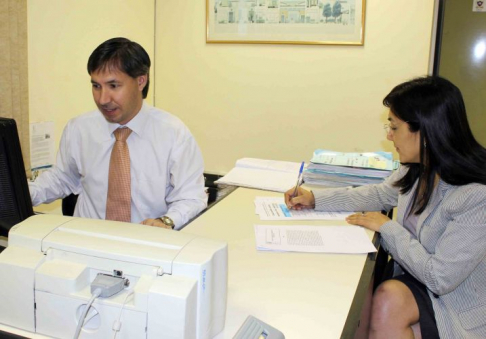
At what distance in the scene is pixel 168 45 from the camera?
10.8 ft

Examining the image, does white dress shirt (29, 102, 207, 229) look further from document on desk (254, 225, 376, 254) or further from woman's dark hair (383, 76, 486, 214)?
woman's dark hair (383, 76, 486, 214)

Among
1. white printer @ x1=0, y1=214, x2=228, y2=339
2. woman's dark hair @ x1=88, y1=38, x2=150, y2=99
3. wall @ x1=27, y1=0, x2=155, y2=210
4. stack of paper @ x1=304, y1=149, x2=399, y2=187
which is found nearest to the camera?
white printer @ x1=0, y1=214, x2=228, y2=339

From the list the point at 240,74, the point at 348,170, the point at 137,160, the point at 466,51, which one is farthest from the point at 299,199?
the point at 466,51

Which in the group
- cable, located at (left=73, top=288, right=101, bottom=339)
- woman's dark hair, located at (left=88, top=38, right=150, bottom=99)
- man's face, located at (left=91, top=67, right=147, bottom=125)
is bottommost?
cable, located at (left=73, top=288, right=101, bottom=339)

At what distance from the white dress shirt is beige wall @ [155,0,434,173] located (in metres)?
1.31

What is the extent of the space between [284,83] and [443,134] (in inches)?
65.2

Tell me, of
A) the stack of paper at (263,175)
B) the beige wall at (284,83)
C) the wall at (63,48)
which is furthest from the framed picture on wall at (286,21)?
the stack of paper at (263,175)

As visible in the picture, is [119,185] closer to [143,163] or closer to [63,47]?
[143,163]

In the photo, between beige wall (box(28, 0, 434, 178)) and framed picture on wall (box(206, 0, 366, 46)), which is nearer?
beige wall (box(28, 0, 434, 178))

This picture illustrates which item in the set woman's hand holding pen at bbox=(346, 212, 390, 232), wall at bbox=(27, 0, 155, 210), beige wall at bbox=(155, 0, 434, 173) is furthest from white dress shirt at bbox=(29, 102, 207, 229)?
beige wall at bbox=(155, 0, 434, 173)

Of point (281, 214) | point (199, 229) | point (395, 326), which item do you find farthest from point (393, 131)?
point (199, 229)

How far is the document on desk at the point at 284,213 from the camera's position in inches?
70.9

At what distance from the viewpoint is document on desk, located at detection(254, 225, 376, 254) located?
150 cm

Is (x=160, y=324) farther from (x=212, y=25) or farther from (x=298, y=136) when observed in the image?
(x=212, y=25)
